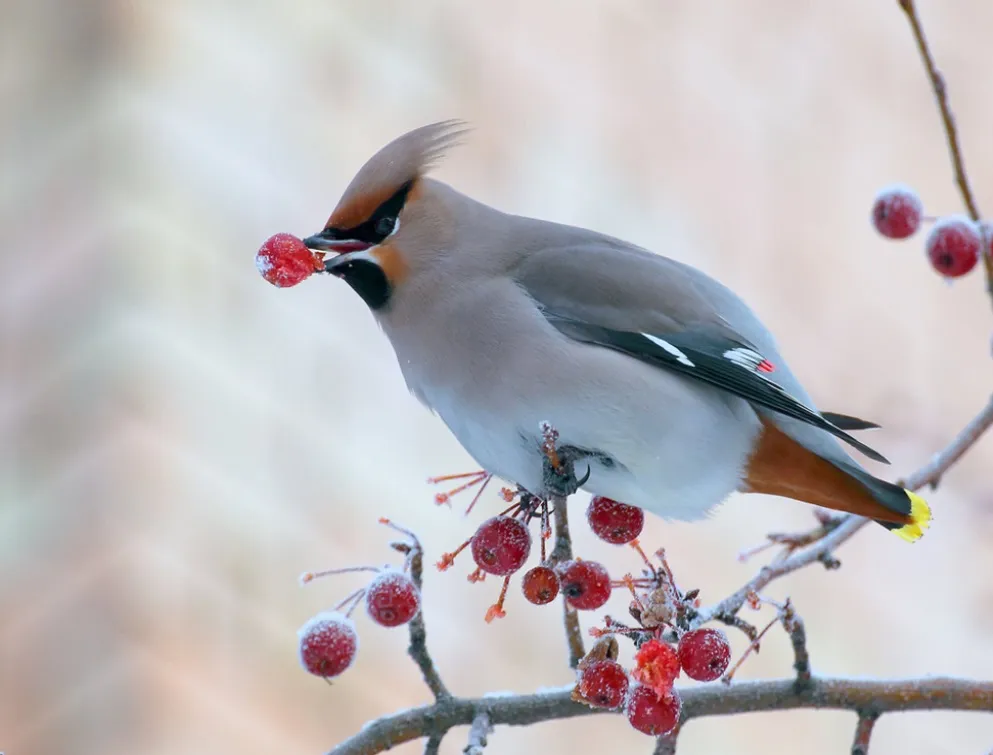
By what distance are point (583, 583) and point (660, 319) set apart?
0.55 meters

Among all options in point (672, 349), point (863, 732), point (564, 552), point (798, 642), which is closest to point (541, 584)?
point (564, 552)

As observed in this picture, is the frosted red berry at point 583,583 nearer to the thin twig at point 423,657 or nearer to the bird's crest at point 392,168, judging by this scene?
the thin twig at point 423,657

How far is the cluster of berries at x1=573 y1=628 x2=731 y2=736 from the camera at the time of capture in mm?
1381

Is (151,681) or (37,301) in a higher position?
(37,301)

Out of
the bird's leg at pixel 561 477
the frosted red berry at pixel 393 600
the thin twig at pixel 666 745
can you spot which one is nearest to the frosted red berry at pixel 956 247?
the bird's leg at pixel 561 477

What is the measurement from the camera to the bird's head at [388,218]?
1.87 metres

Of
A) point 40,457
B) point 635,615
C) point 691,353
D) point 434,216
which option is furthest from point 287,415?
point 635,615

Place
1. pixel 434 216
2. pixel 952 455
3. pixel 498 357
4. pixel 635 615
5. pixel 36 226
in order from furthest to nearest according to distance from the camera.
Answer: pixel 36 226, pixel 434 216, pixel 498 357, pixel 952 455, pixel 635 615

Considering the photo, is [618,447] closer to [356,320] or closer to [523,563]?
[523,563]

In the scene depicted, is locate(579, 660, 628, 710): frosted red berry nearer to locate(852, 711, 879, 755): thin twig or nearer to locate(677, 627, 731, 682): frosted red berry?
locate(677, 627, 731, 682): frosted red berry

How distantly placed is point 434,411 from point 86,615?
3.76 feet

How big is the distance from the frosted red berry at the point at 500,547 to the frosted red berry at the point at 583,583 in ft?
0.28

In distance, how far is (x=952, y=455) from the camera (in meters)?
1.69

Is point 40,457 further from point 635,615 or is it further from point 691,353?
point 635,615
